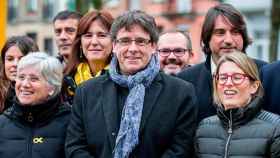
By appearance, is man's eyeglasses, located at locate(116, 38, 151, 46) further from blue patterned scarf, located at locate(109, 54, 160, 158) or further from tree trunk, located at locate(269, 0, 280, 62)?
tree trunk, located at locate(269, 0, 280, 62)

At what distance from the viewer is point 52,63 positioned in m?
5.59

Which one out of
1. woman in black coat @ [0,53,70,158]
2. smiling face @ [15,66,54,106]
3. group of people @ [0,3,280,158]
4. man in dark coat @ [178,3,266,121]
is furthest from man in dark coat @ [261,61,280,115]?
smiling face @ [15,66,54,106]

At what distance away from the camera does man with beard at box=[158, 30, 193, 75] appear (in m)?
6.98

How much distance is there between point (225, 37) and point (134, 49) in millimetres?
1102

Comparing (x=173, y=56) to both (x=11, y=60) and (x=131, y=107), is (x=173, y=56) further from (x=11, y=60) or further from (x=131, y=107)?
(x=131, y=107)

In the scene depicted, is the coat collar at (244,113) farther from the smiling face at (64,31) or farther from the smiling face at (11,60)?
the smiling face at (64,31)

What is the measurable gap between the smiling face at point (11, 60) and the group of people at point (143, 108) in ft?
3.22

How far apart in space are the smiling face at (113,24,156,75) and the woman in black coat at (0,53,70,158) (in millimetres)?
721

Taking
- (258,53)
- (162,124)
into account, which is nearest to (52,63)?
(162,124)

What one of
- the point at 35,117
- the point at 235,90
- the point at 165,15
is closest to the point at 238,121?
the point at 235,90

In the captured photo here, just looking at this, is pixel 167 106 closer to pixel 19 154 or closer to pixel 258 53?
pixel 19 154

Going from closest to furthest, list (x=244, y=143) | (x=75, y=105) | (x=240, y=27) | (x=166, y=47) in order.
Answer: (x=244, y=143), (x=75, y=105), (x=240, y=27), (x=166, y=47)

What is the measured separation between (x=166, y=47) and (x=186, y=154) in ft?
6.92

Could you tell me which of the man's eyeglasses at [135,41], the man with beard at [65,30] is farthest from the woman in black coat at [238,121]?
the man with beard at [65,30]
